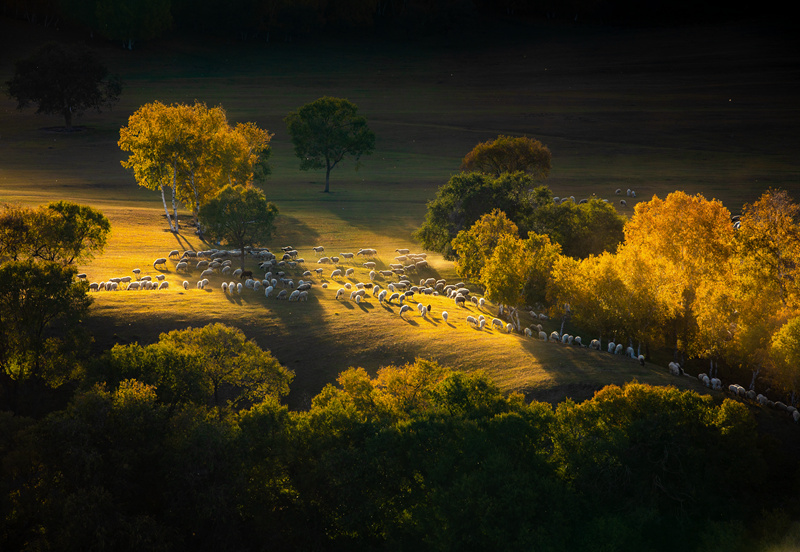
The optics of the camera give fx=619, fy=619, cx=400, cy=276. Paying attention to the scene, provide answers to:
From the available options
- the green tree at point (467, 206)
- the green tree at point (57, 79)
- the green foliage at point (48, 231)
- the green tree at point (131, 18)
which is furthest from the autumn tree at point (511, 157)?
the green tree at point (131, 18)

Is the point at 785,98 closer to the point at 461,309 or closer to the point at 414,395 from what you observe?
the point at 461,309

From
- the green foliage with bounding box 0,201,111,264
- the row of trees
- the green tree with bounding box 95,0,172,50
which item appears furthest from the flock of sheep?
the green tree with bounding box 95,0,172,50

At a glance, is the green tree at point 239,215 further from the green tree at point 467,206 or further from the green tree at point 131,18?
the green tree at point 131,18

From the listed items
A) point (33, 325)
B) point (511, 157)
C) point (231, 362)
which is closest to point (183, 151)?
point (33, 325)

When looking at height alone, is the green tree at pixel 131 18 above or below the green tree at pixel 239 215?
above

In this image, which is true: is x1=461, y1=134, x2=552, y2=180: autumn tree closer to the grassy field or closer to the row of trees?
the grassy field

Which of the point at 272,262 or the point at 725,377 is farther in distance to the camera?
the point at 272,262

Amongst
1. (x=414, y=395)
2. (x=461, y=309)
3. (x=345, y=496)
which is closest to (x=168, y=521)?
(x=345, y=496)
